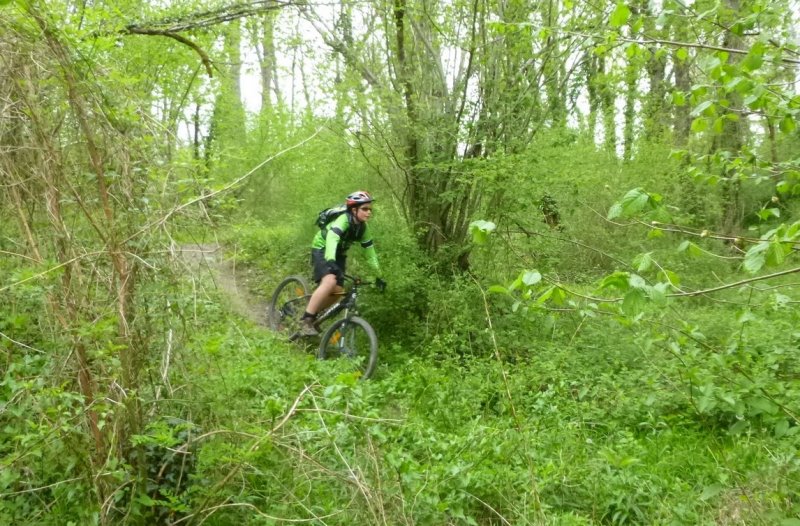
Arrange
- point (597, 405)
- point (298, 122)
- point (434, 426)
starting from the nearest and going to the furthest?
point (434, 426), point (597, 405), point (298, 122)

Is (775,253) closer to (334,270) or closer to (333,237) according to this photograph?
(333,237)

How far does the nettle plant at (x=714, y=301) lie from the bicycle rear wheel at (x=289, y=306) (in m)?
4.22

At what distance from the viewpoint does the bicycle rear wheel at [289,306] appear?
24.5 feet

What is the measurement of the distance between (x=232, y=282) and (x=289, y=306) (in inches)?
59.4

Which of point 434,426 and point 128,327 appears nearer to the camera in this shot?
point 128,327

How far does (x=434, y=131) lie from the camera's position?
719 centimetres

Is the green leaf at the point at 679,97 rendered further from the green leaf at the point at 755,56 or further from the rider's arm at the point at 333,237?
the rider's arm at the point at 333,237

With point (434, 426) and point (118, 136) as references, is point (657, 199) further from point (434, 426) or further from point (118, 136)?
point (434, 426)

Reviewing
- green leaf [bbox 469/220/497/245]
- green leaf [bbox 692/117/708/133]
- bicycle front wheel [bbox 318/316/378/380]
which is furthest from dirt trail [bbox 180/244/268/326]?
green leaf [bbox 692/117/708/133]

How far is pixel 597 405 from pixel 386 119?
439 centimetres

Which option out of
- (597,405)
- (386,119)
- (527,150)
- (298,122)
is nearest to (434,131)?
(386,119)

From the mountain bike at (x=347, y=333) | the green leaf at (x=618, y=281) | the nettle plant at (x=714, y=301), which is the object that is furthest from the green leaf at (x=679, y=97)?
the mountain bike at (x=347, y=333)

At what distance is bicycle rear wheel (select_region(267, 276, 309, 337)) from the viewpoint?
7.48 meters

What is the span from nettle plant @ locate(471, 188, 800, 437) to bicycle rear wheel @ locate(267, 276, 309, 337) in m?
4.22
